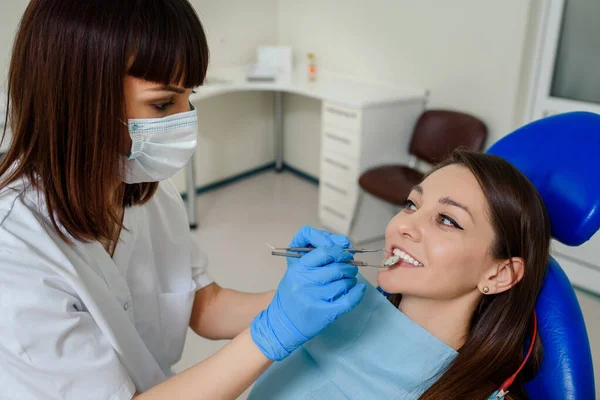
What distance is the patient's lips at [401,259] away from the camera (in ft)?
3.57

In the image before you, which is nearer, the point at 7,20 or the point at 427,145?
the point at 7,20

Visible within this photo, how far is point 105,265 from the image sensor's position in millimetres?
1013

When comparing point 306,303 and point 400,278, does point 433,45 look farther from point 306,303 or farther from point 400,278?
point 306,303

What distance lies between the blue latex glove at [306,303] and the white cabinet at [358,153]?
1.91m

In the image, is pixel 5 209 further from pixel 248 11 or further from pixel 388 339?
pixel 248 11

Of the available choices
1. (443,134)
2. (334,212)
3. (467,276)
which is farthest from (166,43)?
(334,212)

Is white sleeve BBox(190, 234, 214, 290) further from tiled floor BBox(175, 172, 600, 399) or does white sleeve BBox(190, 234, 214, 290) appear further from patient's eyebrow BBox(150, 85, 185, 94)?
tiled floor BBox(175, 172, 600, 399)

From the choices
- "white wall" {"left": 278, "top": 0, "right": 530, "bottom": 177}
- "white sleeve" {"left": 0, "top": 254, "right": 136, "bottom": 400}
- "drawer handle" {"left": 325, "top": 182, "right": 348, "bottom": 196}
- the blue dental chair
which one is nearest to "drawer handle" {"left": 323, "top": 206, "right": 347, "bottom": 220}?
"drawer handle" {"left": 325, "top": 182, "right": 348, "bottom": 196}

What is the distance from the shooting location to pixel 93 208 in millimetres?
925

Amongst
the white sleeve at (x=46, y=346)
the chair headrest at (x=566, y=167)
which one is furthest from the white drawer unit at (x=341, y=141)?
the white sleeve at (x=46, y=346)

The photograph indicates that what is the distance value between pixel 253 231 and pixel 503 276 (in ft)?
7.37

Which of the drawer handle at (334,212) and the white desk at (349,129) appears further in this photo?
the drawer handle at (334,212)

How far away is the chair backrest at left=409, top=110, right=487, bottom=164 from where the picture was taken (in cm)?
269

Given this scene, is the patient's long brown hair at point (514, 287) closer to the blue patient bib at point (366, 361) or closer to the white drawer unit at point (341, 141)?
the blue patient bib at point (366, 361)
